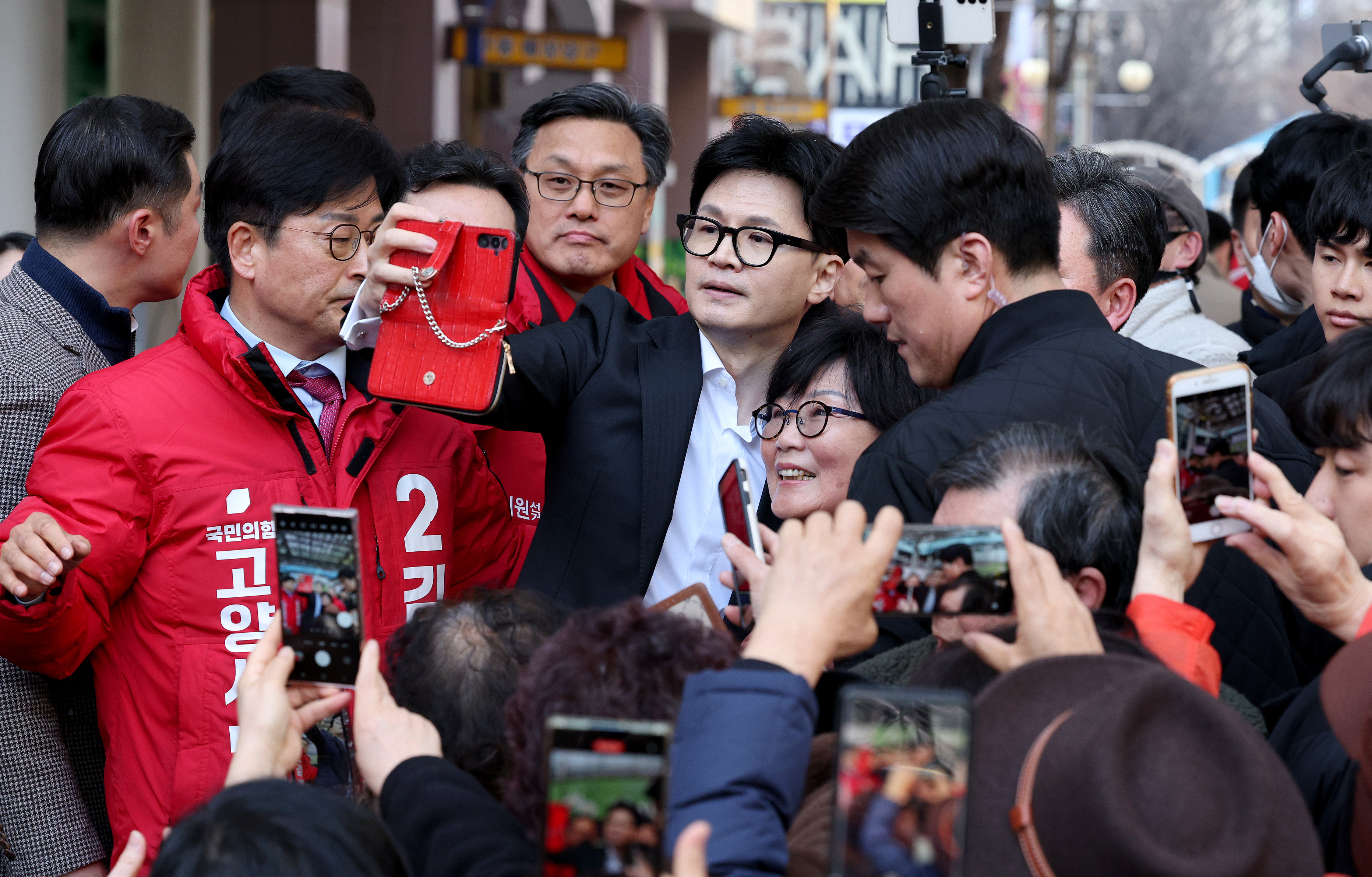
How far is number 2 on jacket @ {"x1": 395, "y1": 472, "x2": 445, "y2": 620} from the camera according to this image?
2820 millimetres

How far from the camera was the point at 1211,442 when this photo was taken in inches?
71.8

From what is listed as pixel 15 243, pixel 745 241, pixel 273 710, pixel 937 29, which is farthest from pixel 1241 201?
pixel 273 710

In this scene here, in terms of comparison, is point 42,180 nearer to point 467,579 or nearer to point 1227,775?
point 467,579

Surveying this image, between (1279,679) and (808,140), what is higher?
(808,140)

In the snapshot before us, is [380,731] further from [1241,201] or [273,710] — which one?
[1241,201]

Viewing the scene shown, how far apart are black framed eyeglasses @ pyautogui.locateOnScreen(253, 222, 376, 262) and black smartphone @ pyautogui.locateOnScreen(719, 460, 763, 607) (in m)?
1.07

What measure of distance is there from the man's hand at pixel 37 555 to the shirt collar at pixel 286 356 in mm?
592

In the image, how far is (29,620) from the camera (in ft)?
8.00

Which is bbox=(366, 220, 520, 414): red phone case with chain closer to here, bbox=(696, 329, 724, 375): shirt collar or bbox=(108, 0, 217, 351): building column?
bbox=(696, 329, 724, 375): shirt collar

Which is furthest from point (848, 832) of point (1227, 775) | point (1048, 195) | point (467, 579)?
point (467, 579)

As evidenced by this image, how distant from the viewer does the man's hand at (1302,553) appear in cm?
178

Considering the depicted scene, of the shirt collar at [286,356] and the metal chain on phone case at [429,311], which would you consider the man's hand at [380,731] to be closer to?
the metal chain on phone case at [429,311]

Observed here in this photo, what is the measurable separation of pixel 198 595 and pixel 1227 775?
6.53 ft

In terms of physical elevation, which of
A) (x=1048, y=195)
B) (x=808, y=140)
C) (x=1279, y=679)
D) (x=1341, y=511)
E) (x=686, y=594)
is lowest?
(x=1279, y=679)
